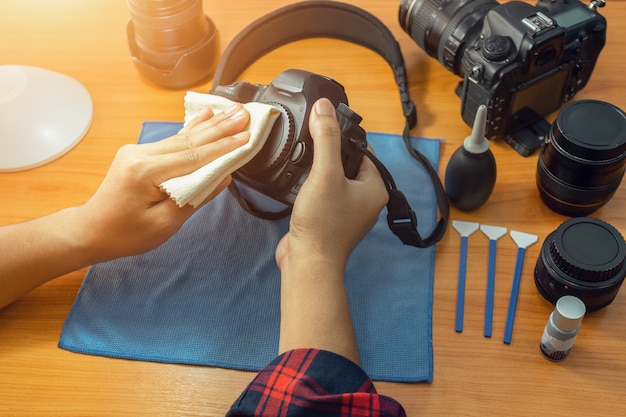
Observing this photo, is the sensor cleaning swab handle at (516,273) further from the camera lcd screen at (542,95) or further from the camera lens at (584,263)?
the camera lcd screen at (542,95)

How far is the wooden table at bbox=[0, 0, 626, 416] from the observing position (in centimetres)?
66

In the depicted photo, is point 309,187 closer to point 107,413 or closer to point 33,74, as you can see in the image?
point 107,413

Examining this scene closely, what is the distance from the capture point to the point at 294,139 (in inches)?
27.5

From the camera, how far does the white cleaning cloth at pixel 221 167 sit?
0.66 metres

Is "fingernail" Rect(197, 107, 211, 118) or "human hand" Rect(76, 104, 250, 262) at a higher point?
"fingernail" Rect(197, 107, 211, 118)

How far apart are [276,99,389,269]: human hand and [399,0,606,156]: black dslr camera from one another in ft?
0.73

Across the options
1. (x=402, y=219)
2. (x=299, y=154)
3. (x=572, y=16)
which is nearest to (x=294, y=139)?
(x=299, y=154)

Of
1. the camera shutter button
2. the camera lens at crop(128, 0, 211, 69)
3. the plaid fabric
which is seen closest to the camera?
the plaid fabric

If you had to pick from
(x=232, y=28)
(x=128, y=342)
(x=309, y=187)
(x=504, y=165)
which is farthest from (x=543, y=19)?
(x=128, y=342)

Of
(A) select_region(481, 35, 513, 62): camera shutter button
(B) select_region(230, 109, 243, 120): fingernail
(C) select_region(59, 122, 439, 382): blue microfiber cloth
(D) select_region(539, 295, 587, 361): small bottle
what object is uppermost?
(B) select_region(230, 109, 243, 120): fingernail

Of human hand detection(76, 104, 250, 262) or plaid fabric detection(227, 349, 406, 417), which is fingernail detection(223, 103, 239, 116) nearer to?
human hand detection(76, 104, 250, 262)

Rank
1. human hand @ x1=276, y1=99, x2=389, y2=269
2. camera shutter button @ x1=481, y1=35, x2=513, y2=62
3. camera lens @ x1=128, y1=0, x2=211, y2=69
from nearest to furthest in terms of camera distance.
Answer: human hand @ x1=276, y1=99, x2=389, y2=269 → camera shutter button @ x1=481, y1=35, x2=513, y2=62 → camera lens @ x1=128, y1=0, x2=211, y2=69

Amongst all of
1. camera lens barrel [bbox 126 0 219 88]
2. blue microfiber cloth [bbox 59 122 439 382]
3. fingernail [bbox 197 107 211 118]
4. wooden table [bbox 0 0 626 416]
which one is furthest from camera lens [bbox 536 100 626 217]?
camera lens barrel [bbox 126 0 219 88]

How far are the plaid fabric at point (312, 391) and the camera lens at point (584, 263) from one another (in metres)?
0.22
